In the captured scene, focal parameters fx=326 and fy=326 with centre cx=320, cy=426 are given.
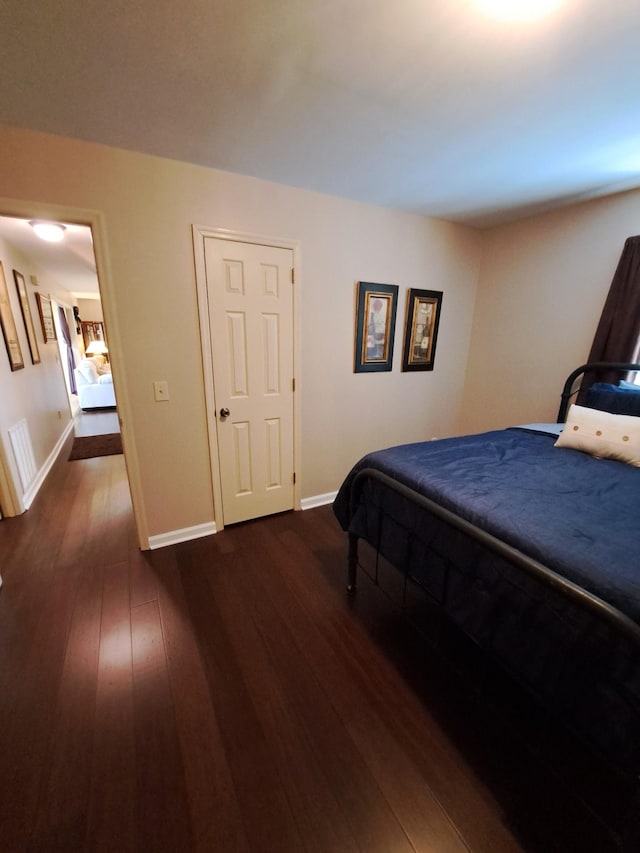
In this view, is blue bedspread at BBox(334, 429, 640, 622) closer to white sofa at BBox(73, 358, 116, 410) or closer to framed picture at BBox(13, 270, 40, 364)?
framed picture at BBox(13, 270, 40, 364)

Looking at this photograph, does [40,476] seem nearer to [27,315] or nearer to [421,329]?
[27,315]

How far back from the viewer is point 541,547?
1.03 metres

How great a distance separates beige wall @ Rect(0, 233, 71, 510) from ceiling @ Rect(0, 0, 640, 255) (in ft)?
7.05

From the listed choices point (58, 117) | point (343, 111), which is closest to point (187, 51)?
point (343, 111)

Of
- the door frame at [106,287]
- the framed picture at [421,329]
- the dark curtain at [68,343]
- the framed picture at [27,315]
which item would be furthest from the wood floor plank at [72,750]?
the dark curtain at [68,343]

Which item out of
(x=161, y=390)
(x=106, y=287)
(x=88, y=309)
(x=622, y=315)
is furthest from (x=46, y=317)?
(x=622, y=315)

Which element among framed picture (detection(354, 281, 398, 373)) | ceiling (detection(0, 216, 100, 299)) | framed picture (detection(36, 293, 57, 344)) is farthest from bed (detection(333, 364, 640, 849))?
framed picture (detection(36, 293, 57, 344))

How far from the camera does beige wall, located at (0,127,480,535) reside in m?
1.76

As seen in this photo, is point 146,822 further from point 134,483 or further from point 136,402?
point 136,402

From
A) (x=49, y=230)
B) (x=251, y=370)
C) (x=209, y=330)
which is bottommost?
(x=251, y=370)

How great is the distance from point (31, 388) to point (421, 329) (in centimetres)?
405

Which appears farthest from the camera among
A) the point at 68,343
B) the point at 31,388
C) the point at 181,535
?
the point at 68,343

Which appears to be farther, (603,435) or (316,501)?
(316,501)

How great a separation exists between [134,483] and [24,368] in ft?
7.56
